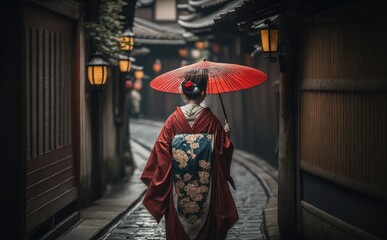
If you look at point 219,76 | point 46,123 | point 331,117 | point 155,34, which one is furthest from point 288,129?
point 155,34

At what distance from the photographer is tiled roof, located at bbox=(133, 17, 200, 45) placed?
37.4m

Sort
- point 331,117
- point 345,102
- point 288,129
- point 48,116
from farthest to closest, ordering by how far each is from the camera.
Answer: point 48,116 → point 288,129 → point 331,117 → point 345,102

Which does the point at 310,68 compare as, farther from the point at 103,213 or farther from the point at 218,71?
the point at 103,213

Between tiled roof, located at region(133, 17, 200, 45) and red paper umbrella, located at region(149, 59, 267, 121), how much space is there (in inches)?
Result: 1073

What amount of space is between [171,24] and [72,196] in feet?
103

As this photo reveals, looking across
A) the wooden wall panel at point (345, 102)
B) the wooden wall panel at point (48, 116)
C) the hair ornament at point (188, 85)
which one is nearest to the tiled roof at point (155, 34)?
the wooden wall panel at point (48, 116)

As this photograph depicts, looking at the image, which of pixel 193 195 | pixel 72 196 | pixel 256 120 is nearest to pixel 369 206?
pixel 193 195

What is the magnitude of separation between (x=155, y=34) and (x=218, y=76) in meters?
29.5

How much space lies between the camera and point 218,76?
914 cm

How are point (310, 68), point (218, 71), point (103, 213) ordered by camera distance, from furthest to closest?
point (103, 213)
point (310, 68)
point (218, 71)

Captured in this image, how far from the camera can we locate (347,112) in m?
8.52

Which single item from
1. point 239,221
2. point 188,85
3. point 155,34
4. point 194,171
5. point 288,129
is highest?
point 155,34

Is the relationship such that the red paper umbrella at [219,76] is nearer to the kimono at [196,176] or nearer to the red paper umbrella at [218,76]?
the red paper umbrella at [218,76]

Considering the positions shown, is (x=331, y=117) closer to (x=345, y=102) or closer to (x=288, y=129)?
(x=345, y=102)
